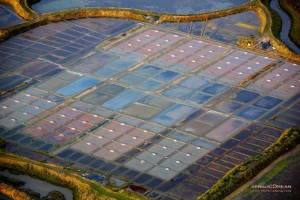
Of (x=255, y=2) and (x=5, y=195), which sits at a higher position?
(x=255, y=2)

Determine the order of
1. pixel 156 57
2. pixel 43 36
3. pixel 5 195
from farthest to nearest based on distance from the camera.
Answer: pixel 43 36
pixel 156 57
pixel 5 195

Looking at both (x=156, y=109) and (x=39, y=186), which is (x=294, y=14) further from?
(x=39, y=186)

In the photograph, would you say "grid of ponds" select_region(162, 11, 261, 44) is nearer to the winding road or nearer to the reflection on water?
the winding road

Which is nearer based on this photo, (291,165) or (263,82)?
(291,165)

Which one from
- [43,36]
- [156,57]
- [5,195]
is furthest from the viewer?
[43,36]

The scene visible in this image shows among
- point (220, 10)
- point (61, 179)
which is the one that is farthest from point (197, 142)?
point (220, 10)

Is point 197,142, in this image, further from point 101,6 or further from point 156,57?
point 101,6

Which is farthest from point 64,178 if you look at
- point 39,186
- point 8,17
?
point 8,17
